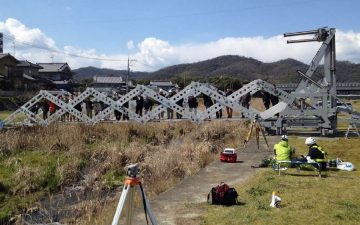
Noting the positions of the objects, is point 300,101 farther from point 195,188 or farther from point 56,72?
point 56,72

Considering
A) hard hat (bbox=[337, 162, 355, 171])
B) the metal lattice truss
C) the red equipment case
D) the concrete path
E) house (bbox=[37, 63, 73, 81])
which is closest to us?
the concrete path

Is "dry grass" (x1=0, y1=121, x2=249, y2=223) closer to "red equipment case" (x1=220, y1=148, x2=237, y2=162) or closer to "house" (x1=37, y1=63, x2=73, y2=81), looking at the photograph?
"red equipment case" (x1=220, y1=148, x2=237, y2=162)

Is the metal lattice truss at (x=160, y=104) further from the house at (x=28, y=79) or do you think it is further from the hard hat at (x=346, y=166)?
the house at (x=28, y=79)

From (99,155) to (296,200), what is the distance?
1085 centimetres

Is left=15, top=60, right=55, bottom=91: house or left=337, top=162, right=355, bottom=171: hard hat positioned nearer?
left=337, top=162, right=355, bottom=171: hard hat

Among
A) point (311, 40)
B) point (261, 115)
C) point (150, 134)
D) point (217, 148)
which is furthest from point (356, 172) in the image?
point (150, 134)

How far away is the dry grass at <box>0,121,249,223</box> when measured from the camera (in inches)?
537

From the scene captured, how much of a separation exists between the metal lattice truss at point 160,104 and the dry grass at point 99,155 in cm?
75

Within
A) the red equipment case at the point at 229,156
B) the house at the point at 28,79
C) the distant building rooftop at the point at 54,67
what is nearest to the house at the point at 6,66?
the house at the point at 28,79

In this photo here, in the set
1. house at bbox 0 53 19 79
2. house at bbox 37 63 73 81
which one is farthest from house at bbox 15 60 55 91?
house at bbox 37 63 73 81

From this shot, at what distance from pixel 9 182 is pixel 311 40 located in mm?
15068

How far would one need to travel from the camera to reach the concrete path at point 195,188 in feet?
28.0

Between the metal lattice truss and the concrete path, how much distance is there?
6.42 metres

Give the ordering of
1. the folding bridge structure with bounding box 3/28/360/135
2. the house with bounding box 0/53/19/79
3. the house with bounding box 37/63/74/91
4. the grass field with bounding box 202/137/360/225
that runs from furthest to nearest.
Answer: the house with bounding box 37/63/74/91, the house with bounding box 0/53/19/79, the folding bridge structure with bounding box 3/28/360/135, the grass field with bounding box 202/137/360/225
